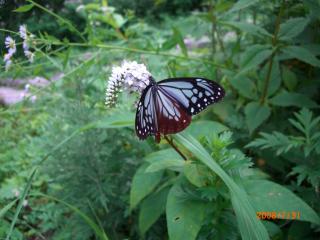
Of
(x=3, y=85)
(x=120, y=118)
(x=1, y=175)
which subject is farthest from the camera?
(x=3, y=85)

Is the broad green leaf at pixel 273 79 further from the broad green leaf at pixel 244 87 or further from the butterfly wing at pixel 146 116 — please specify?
the butterfly wing at pixel 146 116

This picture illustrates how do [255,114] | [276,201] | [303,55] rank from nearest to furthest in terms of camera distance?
[276,201], [303,55], [255,114]

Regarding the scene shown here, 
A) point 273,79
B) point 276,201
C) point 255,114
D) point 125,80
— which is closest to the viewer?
point 125,80

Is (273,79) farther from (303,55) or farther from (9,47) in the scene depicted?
(9,47)

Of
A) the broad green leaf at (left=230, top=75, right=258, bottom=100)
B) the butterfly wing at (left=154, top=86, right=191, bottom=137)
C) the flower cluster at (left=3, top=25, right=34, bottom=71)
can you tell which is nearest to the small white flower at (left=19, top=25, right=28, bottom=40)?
the flower cluster at (left=3, top=25, right=34, bottom=71)

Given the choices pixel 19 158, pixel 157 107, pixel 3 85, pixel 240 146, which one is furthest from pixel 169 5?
pixel 157 107

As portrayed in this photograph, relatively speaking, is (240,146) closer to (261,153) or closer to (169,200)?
(261,153)

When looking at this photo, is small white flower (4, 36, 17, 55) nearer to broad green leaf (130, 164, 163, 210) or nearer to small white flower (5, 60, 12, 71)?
small white flower (5, 60, 12, 71)

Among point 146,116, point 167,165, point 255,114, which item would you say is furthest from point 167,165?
point 255,114
